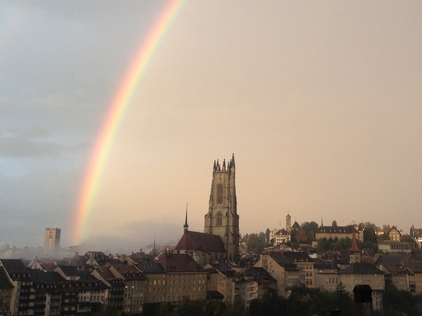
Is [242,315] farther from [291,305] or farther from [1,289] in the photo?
[1,289]

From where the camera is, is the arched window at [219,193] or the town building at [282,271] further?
the arched window at [219,193]

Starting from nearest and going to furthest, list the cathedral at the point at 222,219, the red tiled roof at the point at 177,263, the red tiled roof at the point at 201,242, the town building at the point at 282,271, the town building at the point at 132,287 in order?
the town building at the point at 132,287 < the red tiled roof at the point at 177,263 < the town building at the point at 282,271 < the red tiled roof at the point at 201,242 < the cathedral at the point at 222,219

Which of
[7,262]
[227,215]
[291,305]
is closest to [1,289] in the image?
[7,262]

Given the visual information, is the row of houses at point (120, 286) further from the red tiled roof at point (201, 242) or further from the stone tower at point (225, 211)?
the stone tower at point (225, 211)

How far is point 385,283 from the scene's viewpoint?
159m

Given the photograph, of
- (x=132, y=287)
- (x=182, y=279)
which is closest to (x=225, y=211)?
(x=182, y=279)

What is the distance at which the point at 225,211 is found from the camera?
7215 inches

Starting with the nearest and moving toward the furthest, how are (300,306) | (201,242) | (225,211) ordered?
1. (300,306)
2. (201,242)
3. (225,211)

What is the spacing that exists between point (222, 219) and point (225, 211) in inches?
113

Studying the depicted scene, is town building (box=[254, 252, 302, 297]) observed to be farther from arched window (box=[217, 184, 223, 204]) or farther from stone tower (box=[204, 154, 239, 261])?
→ arched window (box=[217, 184, 223, 204])

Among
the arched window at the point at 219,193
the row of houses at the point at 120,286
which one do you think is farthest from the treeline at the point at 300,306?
the arched window at the point at 219,193

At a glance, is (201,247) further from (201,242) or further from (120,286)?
(120,286)

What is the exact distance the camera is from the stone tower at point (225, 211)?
18062 centimetres

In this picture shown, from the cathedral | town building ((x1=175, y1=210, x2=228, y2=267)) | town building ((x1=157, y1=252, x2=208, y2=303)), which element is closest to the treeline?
town building ((x1=157, y1=252, x2=208, y2=303))
